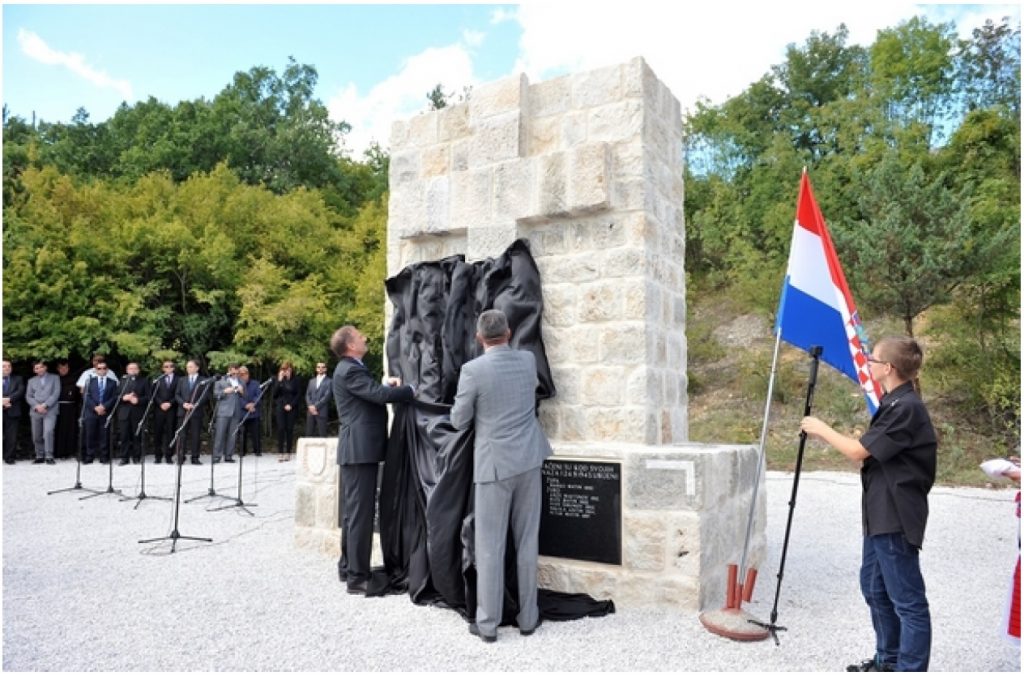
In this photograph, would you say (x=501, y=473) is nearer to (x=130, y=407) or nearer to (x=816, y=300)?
(x=816, y=300)

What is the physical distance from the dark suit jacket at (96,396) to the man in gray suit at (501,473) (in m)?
10.5

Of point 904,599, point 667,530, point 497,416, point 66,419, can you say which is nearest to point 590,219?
point 497,416

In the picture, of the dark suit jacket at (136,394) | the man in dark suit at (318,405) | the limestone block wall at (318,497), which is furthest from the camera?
the man in dark suit at (318,405)

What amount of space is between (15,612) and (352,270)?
45.9ft

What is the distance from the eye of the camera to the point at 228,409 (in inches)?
473

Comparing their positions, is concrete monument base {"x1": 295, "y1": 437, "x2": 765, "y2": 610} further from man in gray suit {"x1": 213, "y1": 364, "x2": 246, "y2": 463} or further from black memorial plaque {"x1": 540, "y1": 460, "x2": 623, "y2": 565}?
man in gray suit {"x1": 213, "y1": 364, "x2": 246, "y2": 463}

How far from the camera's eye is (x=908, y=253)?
13.3m

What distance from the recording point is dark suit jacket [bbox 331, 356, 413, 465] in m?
4.41

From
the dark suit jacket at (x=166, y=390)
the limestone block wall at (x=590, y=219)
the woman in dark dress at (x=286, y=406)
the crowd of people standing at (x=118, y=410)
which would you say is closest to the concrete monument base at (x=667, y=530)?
the limestone block wall at (x=590, y=219)

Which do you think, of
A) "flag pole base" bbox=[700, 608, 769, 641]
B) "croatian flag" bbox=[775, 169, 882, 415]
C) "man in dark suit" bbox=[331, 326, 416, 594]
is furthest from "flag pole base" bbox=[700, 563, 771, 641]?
"man in dark suit" bbox=[331, 326, 416, 594]

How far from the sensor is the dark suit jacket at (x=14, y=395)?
38.7 ft

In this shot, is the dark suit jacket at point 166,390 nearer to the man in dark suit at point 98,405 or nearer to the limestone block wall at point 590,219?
the man in dark suit at point 98,405

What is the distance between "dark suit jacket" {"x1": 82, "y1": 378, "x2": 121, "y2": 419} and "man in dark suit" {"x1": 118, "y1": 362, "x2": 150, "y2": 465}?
0.68ft

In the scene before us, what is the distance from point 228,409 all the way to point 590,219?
9.45 meters
